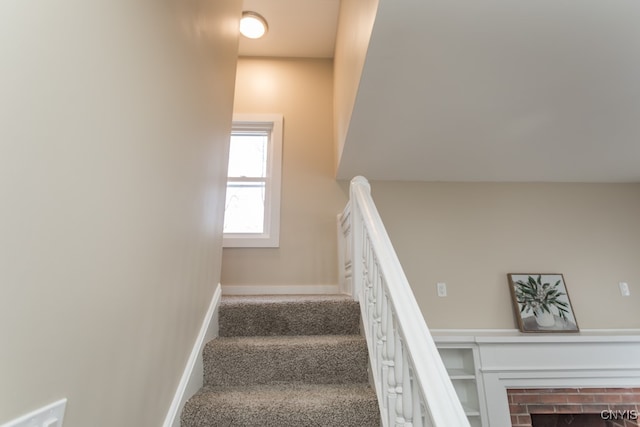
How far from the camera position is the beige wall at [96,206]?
56 centimetres

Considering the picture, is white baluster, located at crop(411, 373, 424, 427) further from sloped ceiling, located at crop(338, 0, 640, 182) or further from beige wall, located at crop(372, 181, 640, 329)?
beige wall, located at crop(372, 181, 640, 329)

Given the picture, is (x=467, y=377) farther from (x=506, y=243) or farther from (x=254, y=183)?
(x=254, y=183)

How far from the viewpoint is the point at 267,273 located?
2.91 m

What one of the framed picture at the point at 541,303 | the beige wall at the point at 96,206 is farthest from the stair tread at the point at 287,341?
the framed picture at the point at 541,303

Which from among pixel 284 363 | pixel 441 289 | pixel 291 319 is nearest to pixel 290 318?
pixel 291 319

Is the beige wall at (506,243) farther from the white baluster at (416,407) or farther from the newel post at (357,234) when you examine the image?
the white baluster at (416,407)

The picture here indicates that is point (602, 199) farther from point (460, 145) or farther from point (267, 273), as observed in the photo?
point (267, 273)

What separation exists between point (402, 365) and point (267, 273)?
2.01 metres

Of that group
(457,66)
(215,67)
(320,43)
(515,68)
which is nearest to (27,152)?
(215,67)

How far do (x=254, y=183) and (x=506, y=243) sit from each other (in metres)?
2.50

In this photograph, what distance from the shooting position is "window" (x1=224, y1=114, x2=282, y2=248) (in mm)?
2984

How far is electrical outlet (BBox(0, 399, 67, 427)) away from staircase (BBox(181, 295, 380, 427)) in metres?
0.71

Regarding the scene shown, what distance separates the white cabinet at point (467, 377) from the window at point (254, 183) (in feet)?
5.87

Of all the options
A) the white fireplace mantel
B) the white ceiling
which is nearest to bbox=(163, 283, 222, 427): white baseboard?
the white fireplace mantel
